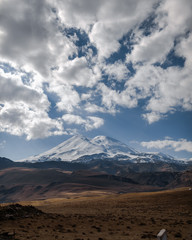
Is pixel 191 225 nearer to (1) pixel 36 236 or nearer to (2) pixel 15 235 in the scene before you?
(1) pixel 36 236

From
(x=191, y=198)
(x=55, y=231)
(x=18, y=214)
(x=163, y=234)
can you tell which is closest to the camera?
(x=163, y=234)

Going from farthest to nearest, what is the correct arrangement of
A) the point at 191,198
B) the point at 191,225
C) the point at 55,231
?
1. the point at 191,198
2. the point at 191,225
3. the point at 55,231

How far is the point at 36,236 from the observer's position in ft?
61.7

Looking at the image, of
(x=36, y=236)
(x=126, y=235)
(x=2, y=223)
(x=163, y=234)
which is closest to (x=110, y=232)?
(x=126, y=235)

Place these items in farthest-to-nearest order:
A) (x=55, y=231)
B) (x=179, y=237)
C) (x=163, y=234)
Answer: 1. (x=55, y=231)
2. (x=179, y=237)
3. (x=163, y=234)

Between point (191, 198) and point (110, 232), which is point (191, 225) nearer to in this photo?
point (110, 232)

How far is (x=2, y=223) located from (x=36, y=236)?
6699 mm

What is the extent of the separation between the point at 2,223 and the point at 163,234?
70.8 ft

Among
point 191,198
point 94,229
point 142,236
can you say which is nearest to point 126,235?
point 142,236

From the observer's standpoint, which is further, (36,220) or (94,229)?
(36,220)

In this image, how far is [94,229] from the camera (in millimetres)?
22953

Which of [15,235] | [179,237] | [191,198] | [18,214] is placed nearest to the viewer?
[15,235]

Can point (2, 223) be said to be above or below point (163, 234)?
below

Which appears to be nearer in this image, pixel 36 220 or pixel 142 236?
pixel 142 236
